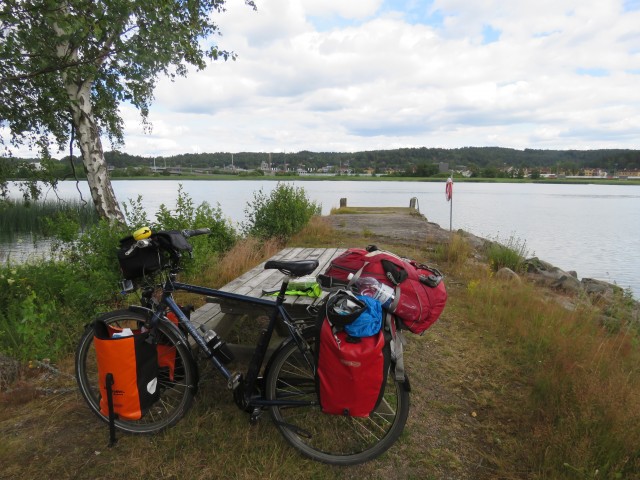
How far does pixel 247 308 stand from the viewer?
2.71m

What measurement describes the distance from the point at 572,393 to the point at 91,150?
7.11 metres

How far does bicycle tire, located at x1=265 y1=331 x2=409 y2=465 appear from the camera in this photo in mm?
2295

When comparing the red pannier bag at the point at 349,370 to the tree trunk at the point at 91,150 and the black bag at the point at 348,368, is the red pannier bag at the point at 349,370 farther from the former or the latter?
the tree trunk at the point at 91,150

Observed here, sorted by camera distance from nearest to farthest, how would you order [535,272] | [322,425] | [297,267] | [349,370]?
[349,370]
[297,267]
[322,425]
[535,272]

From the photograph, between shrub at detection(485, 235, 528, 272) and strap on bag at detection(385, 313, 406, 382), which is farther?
shrub at detection(485, 235, 528, 272)

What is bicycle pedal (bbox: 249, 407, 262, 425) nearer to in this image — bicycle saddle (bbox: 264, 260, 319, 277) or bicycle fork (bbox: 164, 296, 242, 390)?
bicycle fork (bbox: 164, 296, 242, 390)

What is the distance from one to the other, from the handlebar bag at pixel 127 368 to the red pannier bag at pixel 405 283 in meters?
1.13

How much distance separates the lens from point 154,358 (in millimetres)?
2422

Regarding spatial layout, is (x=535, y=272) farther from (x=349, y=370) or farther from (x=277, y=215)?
(x=349, y=370)

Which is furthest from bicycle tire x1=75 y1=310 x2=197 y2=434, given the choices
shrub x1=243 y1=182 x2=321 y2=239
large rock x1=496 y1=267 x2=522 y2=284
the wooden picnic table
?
shrub x1=243 y1=182 x2=321 y2=239

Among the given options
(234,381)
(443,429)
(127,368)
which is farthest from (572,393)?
(127,368)

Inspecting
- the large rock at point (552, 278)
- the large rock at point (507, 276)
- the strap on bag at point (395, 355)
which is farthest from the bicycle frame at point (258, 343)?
the large rock at point (552, 278)

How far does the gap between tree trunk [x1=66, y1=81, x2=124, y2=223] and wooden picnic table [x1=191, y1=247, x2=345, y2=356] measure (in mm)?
3598

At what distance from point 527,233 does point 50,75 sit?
19356 millimetres
